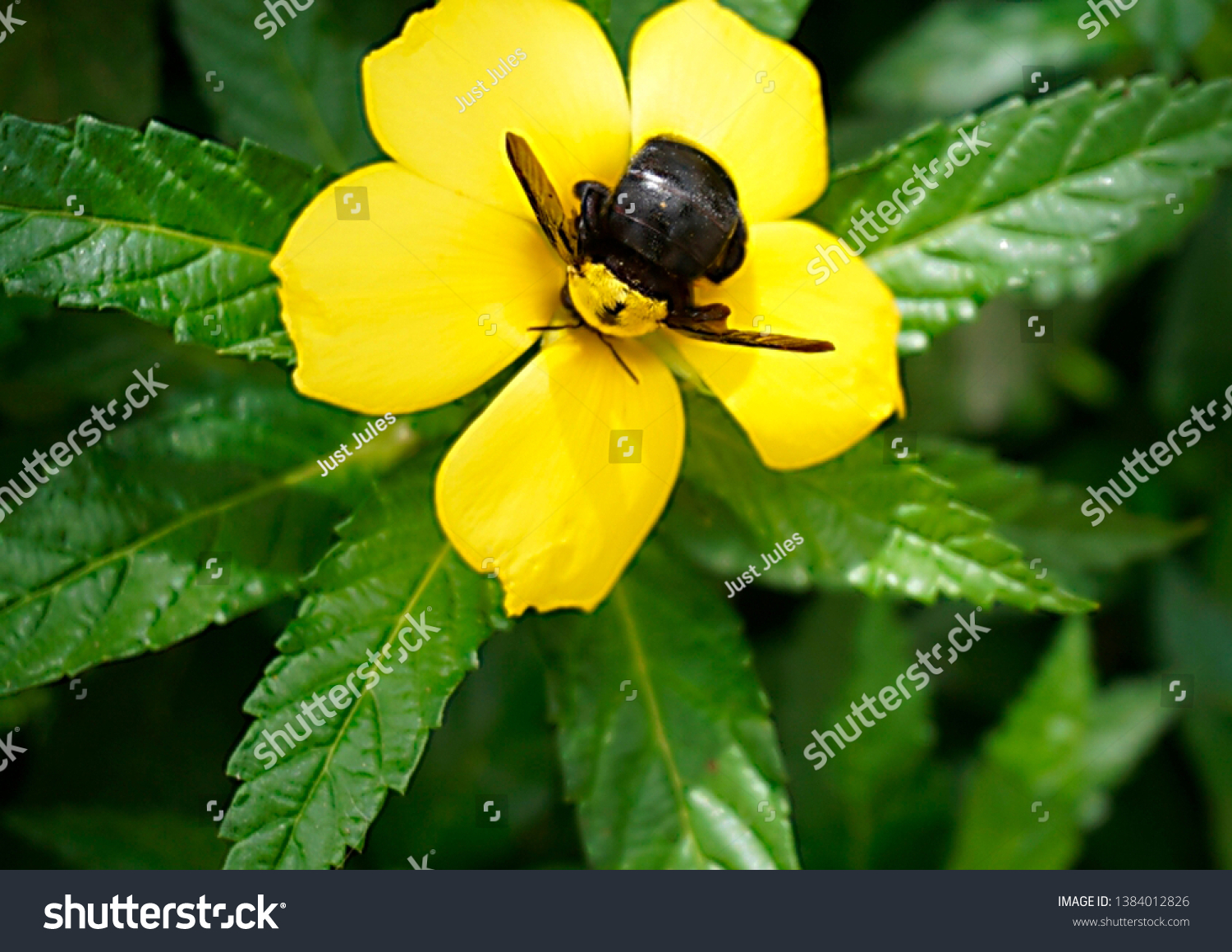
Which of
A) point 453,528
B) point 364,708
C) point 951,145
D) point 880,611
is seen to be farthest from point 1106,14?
point 364,708

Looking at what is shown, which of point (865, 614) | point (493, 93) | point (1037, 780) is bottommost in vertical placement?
point (1037, 780)

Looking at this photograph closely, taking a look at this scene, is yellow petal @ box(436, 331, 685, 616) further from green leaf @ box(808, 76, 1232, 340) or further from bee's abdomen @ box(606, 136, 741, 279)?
green leaf @ box(808, 76, 1232, 340)

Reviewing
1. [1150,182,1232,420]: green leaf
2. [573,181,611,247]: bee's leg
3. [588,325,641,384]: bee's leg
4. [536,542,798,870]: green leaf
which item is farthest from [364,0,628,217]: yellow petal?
[1150,182,1232,420]: green leaf

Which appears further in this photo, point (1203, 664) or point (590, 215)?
point (1203, 664)

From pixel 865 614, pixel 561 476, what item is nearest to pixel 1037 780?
pixel 865 614

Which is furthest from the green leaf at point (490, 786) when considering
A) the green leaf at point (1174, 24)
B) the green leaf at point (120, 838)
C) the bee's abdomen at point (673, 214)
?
the green leaf at point (1174, 24)

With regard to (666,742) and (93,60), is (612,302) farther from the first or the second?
(93,60)

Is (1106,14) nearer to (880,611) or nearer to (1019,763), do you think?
(880,611)
